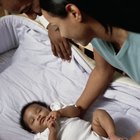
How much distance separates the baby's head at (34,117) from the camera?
138cm

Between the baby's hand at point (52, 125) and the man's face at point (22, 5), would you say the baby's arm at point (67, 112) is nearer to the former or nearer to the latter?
the baby's hand at point (52, 125)

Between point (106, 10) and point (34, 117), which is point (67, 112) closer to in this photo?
point (34, 117)

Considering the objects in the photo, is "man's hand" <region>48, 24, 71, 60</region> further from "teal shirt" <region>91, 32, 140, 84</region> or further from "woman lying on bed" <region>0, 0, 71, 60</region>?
"teal shirt" <region>91, 32, 140, 84</region>

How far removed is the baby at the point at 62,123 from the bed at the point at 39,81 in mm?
72

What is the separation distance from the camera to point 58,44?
5.01 feet

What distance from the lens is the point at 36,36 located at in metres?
1.78

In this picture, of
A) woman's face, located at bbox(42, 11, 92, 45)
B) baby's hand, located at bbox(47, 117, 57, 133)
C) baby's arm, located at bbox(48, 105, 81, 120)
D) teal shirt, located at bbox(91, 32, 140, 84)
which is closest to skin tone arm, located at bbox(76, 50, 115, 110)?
baby's arm, located at bbox(48, 105, 81, 120)

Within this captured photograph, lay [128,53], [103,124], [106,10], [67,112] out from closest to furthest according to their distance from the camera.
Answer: [106,10], [128,53], [103,124], [67,112]

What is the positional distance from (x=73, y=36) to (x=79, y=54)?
65 cm

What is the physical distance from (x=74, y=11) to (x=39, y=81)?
0.92m

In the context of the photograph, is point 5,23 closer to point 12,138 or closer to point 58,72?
point 58,72

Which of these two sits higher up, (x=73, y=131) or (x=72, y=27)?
(x=72, y=27)

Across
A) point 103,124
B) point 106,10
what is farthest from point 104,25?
point 103,124

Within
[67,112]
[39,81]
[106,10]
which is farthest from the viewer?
[39,81]
